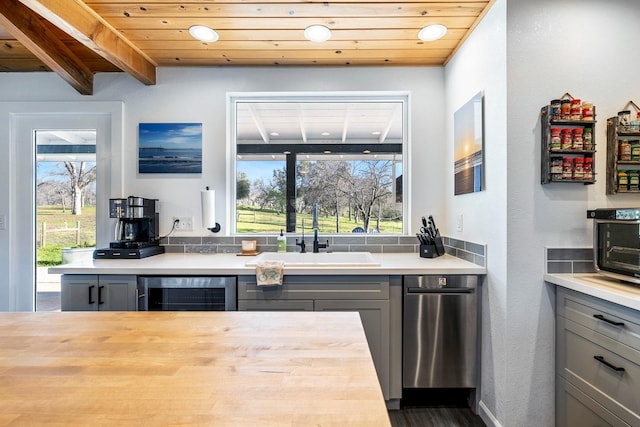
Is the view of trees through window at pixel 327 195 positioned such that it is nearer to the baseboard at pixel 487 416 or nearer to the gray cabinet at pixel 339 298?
the gray cabinet at pixel 339 298

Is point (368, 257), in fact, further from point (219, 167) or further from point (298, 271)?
point (219, 167)

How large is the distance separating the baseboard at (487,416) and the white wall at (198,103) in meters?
1.29

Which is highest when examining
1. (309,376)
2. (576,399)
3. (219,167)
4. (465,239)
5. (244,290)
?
(219,167)

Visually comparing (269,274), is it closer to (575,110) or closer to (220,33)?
(220,33)

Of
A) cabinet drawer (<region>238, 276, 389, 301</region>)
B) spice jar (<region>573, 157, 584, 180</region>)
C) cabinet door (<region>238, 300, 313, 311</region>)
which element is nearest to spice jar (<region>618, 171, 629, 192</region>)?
spice jar (<region>573, 157, 584, 180</region>)

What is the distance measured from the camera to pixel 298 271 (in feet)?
6.50

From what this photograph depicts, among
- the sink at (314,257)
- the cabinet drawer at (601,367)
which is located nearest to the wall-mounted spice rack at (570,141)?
the cabinet drawer at (601,367)

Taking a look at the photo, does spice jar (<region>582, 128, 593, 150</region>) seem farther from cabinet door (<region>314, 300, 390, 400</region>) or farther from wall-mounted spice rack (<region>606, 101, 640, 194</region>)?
cabinet door (<region>314, 300, 390, 400</region>)

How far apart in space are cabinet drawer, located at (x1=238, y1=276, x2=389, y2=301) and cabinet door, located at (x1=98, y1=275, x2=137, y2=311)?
25.7 inches

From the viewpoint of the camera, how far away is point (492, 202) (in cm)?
185

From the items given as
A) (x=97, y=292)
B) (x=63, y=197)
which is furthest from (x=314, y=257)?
(x=63, y=197)

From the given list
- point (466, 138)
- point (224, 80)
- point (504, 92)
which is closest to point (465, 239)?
point (466, 138)

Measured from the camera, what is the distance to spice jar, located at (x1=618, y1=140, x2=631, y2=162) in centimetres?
167

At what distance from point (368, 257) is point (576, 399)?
1350 mm
